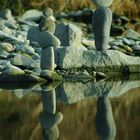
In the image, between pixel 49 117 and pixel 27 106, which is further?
pixel 27 106

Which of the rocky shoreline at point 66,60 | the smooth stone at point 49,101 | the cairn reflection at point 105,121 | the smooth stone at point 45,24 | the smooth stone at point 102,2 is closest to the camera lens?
the cairn reflection at point 105,121

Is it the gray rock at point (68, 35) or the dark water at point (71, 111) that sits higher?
the gray rock at point (68, 35)

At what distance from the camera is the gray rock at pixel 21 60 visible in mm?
12031

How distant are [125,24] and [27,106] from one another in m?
15.3

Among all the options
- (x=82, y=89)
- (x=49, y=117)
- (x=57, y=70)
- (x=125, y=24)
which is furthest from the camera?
(x=125, y=24)

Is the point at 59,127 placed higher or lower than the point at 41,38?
lower

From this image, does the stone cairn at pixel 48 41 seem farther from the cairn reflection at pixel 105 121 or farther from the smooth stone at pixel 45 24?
the cairn reflection at pixel 105 121

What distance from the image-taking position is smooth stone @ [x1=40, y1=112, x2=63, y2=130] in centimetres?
699

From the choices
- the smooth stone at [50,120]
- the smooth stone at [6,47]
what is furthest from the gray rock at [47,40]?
the smooth stone at [50,120]

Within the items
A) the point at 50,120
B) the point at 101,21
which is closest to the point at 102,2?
the point at 101,21

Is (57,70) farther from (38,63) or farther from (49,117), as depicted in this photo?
(49,117)

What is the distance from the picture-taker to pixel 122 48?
46.9 ft

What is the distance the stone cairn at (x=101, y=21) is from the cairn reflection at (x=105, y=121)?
3531 millimetres

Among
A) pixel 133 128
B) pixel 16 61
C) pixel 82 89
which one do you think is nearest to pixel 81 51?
pixel 16 61
